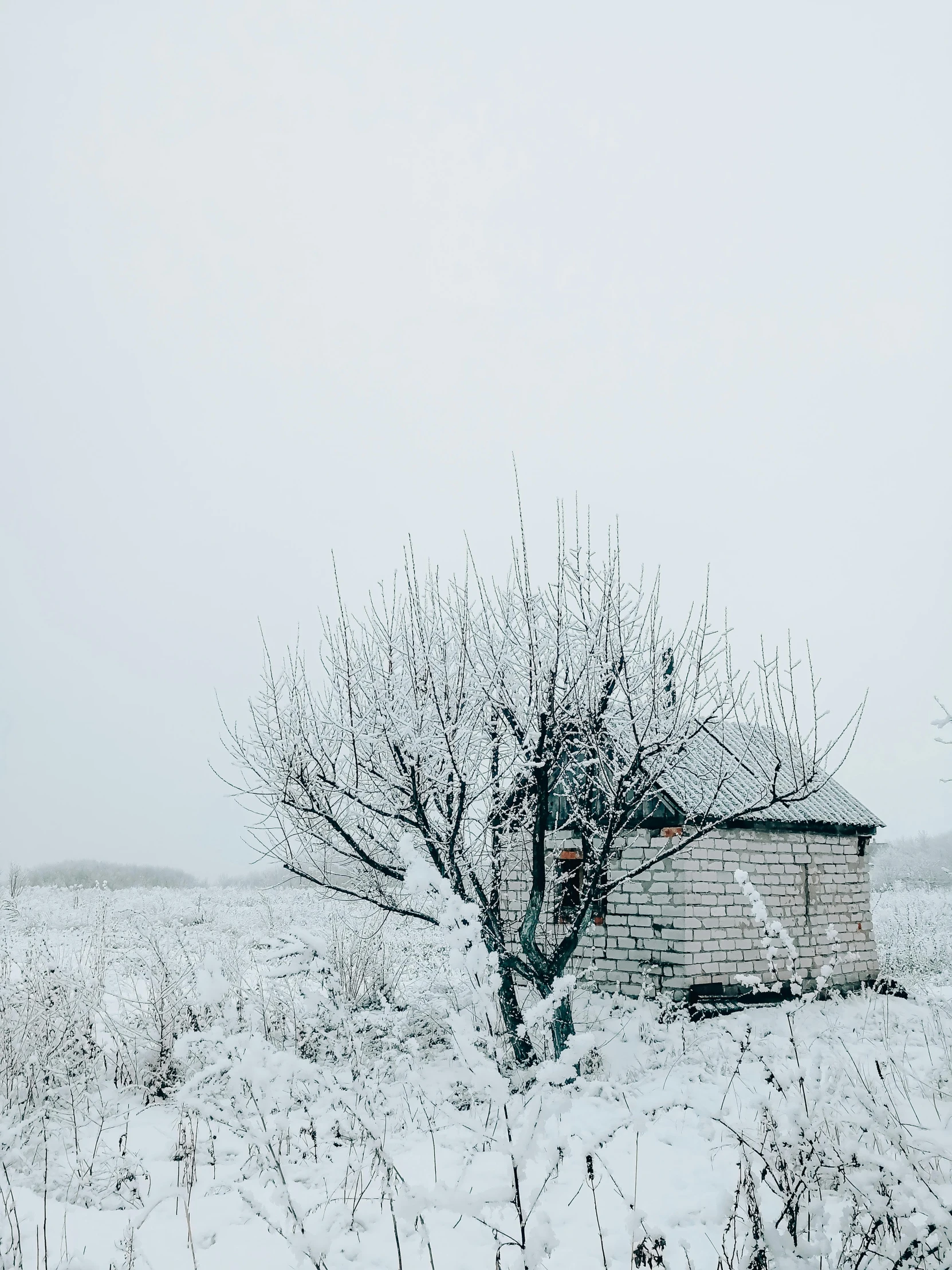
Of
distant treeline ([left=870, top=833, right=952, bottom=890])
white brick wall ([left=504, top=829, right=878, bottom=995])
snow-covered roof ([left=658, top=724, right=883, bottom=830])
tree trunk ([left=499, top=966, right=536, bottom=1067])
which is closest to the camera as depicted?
tree trunk ([left=499, top=966, right=536, bottom=1067])

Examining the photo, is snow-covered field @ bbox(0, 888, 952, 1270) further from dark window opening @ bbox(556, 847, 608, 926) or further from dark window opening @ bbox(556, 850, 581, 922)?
dark window opening @ bbox(556, 850, 581, 922)

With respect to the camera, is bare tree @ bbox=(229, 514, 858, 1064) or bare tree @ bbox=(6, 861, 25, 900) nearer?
bare tree @ bbox=(229, 514, 858, 1064)

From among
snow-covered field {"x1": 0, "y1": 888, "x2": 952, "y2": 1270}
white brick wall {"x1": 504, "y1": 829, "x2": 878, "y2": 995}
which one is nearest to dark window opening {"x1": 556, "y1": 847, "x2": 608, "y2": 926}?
white brick wall {"x1": 504, "y1": 829, "x2": 878, "y2": 995}

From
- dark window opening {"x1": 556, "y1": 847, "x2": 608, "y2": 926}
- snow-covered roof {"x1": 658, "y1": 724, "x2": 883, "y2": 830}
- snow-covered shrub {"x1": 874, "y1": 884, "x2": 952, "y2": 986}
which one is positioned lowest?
snow-covered shrub {"x1": 874, "y1": 884, "x2": 952, "y2": 986}

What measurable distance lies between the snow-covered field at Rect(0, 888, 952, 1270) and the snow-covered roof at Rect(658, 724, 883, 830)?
2.58 m

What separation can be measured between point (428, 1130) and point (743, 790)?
759 cm

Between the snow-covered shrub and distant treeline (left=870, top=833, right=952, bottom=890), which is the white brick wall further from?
distant treeline (left=870, top=833, right=952, bottom=890)

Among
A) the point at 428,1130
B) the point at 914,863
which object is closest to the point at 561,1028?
the point at 428,1130

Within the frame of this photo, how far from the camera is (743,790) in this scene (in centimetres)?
1232

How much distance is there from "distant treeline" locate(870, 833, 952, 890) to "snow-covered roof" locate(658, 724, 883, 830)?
24489 mm

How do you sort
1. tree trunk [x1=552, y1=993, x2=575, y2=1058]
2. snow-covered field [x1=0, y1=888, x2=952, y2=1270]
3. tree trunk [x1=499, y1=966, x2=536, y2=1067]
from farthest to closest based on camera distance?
tree trunk [x1=552, y1=993, x2=575, y2=1058] < tree trunk [x1=499, y1=966, x2=536, y2=1067] < snow-covered field [x1=0, y1=888, x2=952, y2=1270]

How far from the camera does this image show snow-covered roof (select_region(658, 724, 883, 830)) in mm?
10375

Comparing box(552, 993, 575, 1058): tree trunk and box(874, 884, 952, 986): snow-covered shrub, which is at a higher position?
box(552, 993, 575, 1058): tree trunk

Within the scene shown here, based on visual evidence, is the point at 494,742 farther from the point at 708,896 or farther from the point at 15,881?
the point at 15,881
